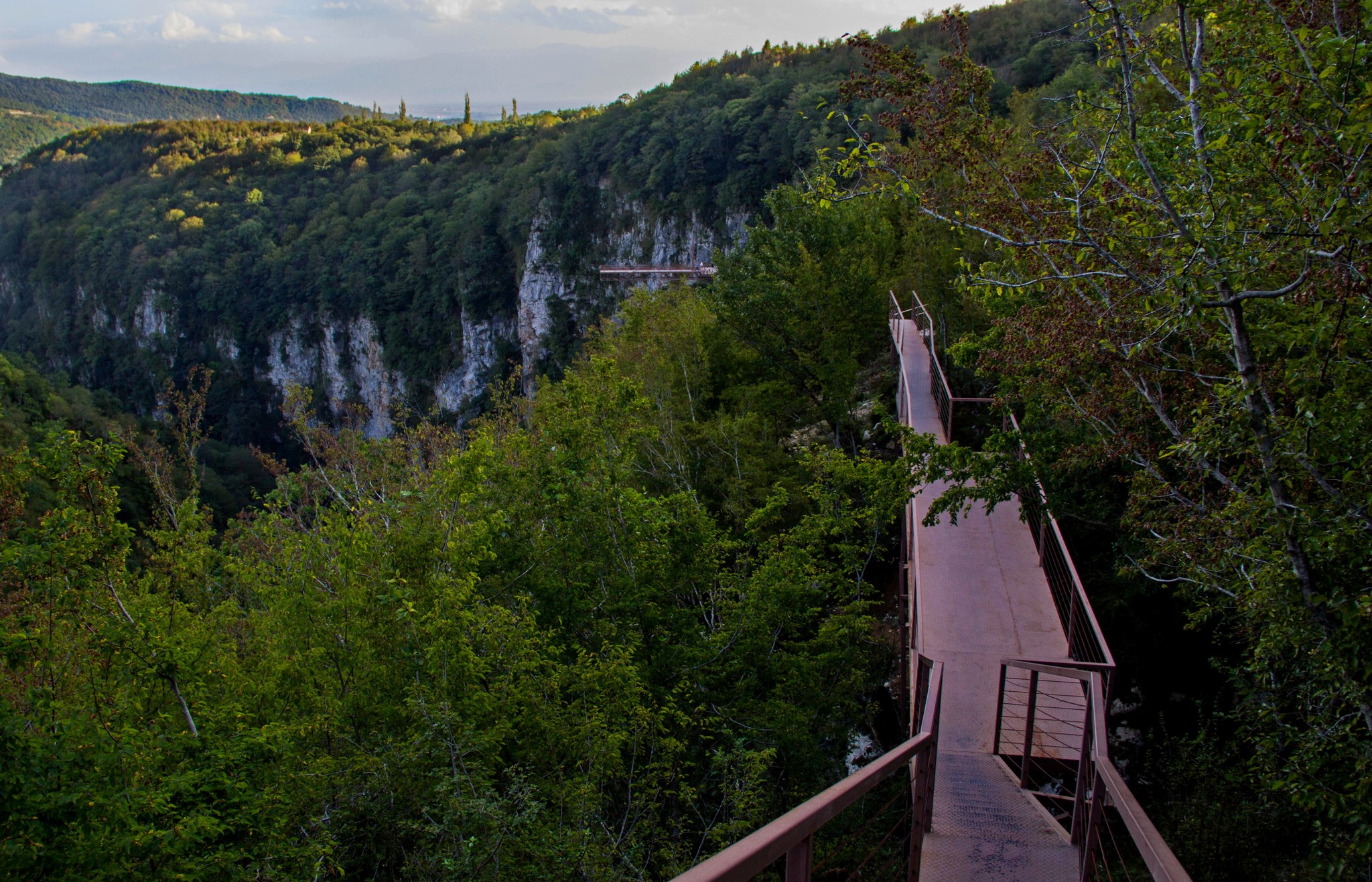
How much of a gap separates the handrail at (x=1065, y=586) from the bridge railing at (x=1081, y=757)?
13.8 inches

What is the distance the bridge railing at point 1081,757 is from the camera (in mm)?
2912

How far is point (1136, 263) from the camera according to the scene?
20.0 feet

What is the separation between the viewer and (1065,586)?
29.6 ft

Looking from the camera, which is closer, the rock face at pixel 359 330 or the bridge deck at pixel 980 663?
the bridge deck at pixel 980 663

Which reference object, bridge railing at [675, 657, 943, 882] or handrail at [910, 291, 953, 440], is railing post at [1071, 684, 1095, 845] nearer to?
bridge railing at [675, 657, 943, 882]

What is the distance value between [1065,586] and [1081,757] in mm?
4106

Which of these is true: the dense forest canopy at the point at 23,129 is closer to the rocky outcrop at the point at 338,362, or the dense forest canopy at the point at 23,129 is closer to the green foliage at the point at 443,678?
the rocky outcrop at the point at 338,362

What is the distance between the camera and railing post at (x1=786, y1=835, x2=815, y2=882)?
7.07 ft

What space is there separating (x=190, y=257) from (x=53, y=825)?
4454 inches

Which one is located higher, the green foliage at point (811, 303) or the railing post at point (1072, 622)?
the green foliage at point (811, 303)

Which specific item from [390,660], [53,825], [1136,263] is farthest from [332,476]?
[1136,263]

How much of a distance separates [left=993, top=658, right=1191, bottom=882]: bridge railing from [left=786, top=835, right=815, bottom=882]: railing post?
40.2 inches

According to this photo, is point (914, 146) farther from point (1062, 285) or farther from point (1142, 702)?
point (1142, 702)

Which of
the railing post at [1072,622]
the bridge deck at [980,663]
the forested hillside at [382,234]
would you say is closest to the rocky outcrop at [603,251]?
the forested hillside at [382,234]
